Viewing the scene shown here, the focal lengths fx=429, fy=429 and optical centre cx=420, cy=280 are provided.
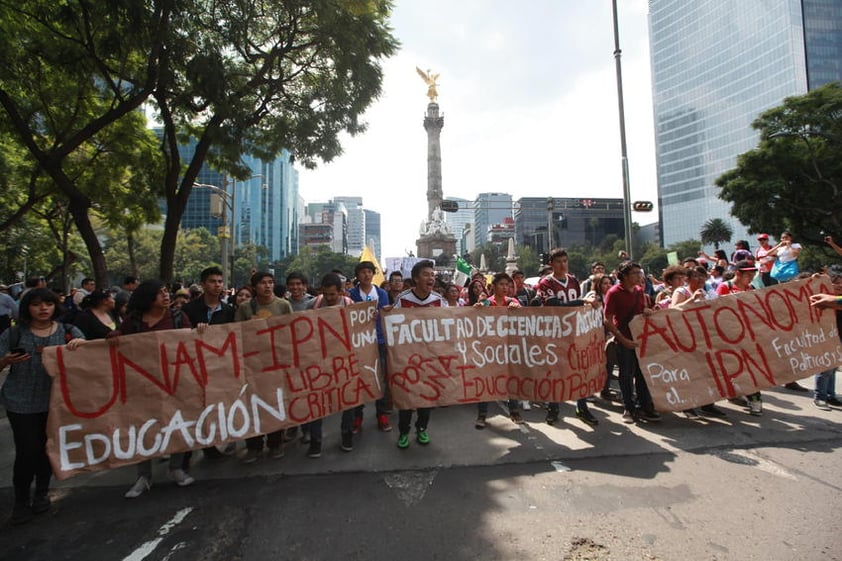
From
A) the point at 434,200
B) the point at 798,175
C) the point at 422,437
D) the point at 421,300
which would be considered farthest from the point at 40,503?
the point at 434,200

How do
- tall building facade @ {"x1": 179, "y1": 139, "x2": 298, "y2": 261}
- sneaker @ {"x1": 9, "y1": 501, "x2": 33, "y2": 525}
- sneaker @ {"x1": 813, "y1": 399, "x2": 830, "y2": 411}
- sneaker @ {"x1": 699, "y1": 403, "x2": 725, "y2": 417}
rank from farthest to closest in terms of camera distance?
1. tall building facade @ {"x1": 179, "y1": 139, "x2": 298, "y2": 261}
2. sneaker @ {"x1": 813, "y1": 399, "x2": 830, "y2": 411}
3. sneaker @ {"x1": 699, "y1": 403, "x2": 725, "y2": 417}
4. sneaker @ {"x1": 9, "y1": 501, "x2": 33, "y2": 525}

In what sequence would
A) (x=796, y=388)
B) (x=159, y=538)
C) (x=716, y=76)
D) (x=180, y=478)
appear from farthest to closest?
(x=716, y=76) < (x=796, y=388) < (x=180, y=478) < (x=159, y=538)

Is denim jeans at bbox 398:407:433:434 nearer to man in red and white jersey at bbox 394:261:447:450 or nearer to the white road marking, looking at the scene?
man in red and white jersey at bbox 394:261:447:450

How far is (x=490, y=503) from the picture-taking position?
314 centimetres

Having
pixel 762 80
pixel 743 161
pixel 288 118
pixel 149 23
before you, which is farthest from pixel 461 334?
pixel 762 80

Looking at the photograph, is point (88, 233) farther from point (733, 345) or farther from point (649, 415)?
point (733, 345)

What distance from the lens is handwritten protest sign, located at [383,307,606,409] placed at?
13.9ft

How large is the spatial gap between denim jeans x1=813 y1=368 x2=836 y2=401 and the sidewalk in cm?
17

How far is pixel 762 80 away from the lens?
8606cm

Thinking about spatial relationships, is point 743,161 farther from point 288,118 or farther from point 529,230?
point 529,230

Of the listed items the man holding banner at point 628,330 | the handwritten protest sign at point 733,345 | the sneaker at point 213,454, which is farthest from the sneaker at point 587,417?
the sneaker at point 213,454

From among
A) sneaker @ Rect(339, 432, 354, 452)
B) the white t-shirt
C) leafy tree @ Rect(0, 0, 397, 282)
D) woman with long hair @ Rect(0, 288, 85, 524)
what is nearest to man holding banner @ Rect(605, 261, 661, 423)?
sneaker @ Rect(339, 432, 354, 452)

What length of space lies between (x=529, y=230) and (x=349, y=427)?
120 meters

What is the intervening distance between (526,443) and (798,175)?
3096 centimetres
